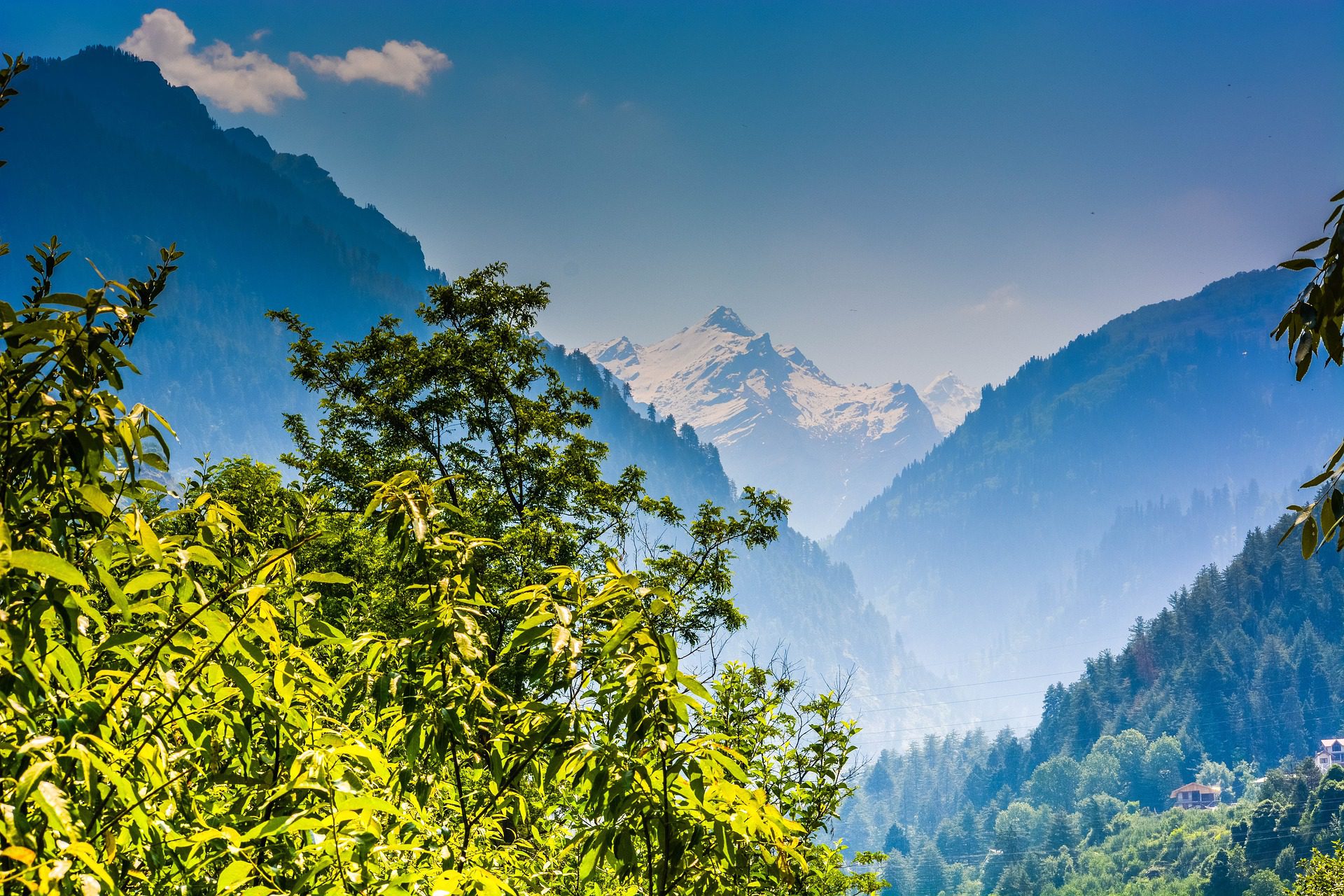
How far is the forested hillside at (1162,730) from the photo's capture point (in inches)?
4884

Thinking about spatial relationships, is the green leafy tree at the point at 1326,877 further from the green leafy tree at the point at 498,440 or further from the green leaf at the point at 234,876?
the green leaf at the point at 234,876

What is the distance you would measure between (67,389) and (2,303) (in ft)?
0.79

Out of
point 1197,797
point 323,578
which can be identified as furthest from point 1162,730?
point 323,578

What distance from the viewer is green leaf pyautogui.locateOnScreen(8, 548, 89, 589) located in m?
1.26

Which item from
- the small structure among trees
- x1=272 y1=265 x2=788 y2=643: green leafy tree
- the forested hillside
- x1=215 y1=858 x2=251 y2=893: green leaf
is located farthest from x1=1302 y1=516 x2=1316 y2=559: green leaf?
the small structure among trees

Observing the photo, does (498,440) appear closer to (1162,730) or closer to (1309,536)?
(1309,536)

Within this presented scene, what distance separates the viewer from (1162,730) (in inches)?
5753

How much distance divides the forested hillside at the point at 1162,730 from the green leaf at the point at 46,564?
128 m

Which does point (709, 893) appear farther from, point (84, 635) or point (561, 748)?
point (84, 635)

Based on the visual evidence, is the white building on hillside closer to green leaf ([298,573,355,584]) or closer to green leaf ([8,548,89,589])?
green leaf ([298,573,355,584])

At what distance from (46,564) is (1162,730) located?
176 meters

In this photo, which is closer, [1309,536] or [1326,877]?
[1309,536]

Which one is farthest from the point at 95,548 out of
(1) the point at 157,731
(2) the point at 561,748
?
(2) the point at 561,748

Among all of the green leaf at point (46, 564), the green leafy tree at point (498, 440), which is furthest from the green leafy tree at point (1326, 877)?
the green leaf at point (46, 564)
